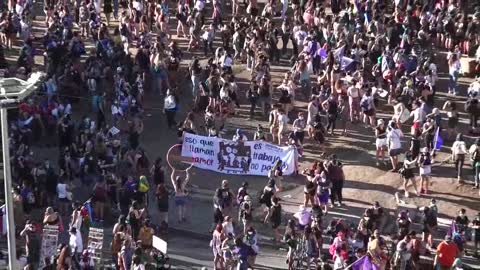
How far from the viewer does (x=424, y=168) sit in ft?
89.0

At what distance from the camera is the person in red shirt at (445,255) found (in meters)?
23.5

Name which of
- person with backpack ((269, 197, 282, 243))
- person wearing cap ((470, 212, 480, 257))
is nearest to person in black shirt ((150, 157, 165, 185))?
Answer: person with backpack ((269, 197, 282, 243))

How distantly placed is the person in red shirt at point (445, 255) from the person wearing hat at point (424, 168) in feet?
12.4

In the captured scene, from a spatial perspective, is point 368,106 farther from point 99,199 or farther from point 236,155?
point 99,199

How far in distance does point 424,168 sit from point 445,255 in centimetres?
406

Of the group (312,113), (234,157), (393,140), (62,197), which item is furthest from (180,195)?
(393,140)

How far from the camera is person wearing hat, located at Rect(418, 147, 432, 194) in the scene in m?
26.9

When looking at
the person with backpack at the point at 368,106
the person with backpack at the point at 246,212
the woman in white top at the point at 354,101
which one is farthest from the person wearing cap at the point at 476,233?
the woman in white top at the point at 354,101

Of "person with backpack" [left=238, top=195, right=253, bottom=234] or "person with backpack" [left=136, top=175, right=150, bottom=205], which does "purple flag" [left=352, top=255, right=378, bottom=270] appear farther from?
"person with backpack" [left=136, top=175, right=150, bottom=205]

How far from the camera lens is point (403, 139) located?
98.8ft

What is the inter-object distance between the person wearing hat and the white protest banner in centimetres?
334

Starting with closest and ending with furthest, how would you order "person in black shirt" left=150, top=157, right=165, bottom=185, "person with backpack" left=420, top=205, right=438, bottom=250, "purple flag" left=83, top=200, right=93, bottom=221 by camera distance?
"person with backpack" left=420, top=205, right=438, bottom=250 → "purple flag" left=83, top=200, right=93, bottom=221 → "person in black shirt" left=150, top=157, right=165, bottom=185

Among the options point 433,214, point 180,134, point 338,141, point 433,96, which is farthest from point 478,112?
point 180,134

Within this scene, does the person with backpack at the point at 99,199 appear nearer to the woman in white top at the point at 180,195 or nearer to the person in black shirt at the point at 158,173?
the person in black shirt at the point at 158,173
